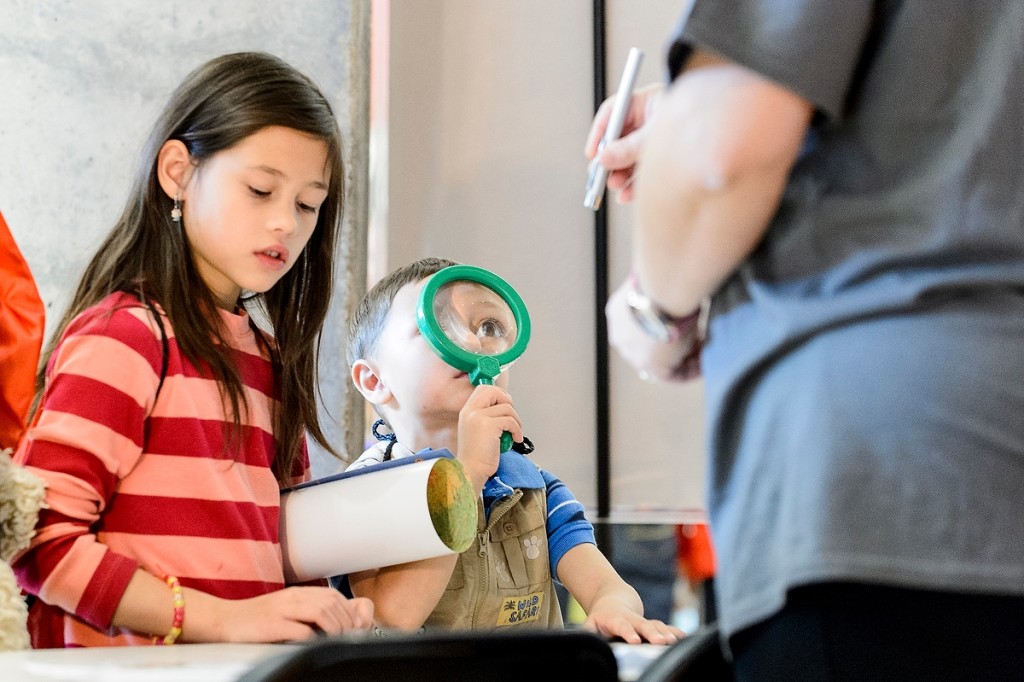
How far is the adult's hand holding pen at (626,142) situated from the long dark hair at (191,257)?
760mm

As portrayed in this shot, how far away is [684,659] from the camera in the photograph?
79 cm

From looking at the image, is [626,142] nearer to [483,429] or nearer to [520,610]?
[483,429]

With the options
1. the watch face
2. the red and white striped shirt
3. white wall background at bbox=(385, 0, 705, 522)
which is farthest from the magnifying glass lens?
white wall background at bbox=(385, 0, 705, 522)

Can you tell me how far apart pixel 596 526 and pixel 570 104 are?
1.14 metres

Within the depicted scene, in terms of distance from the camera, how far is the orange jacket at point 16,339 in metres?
1.23

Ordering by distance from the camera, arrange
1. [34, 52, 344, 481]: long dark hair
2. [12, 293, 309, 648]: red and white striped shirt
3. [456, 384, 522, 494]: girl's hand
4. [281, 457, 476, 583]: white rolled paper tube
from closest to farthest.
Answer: [12, 293, 309, 648]: red and white striped shirt < [281, 457, 476, 583]: white rolled paper tube < [34, 52, 344, 481]: long dark hair < [456, 384, 522, 494]: girl's hand

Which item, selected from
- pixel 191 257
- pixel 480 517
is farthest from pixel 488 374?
pixel 191 257

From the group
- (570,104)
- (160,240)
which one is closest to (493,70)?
(570,104)

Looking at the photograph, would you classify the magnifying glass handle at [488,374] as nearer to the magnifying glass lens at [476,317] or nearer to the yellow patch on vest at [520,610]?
the magnifying glass lens at [476,317]

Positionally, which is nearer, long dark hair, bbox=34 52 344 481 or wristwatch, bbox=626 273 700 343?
wristwatch, bbox=626 273 700 343

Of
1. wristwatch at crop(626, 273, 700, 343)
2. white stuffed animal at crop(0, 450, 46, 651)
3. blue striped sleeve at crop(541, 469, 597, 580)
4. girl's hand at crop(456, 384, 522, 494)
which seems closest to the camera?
wristwatch at crop(626, 273, 700, 343)

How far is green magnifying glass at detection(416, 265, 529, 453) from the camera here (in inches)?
63.0

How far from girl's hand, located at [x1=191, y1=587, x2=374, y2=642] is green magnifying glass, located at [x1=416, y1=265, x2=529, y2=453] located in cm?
43

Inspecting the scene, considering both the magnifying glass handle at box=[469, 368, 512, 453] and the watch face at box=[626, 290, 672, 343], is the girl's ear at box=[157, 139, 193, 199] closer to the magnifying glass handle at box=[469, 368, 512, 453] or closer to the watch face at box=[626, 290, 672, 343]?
the magnifying glass handle at box=[469, 368, 512, 453]
